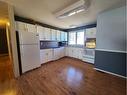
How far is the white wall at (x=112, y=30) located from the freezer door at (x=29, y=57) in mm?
2662

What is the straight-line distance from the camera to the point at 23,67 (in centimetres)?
266

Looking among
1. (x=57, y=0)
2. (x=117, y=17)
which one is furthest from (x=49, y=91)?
(x=117, y=17)

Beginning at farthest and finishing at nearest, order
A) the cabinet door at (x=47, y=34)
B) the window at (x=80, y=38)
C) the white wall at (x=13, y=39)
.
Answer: the window at (x=80, y=38), the cabinet door at (x=47, y=34), the white wall at (x=13, y=39)

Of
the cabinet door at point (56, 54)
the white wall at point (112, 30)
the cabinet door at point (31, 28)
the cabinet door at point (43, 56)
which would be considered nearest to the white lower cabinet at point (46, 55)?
the cabinet door at point (43, 56)

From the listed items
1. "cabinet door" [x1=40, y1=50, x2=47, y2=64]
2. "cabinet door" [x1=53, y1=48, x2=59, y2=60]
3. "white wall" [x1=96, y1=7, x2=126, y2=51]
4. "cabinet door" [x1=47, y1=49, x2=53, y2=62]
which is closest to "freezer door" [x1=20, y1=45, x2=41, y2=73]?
"cabinet door" [x1=40, y1=50, x2=47, y2=64]

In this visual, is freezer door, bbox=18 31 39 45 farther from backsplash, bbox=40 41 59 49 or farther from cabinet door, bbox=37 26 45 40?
backsplash, bbox=40 41 59 49

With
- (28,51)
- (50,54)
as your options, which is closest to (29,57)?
(28,51)

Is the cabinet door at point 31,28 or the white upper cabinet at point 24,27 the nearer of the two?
the white upper cabinet at point 24,27

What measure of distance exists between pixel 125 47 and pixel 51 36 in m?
3.56

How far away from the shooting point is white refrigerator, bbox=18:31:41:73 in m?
2.62

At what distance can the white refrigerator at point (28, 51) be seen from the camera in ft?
8.60

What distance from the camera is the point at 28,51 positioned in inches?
111

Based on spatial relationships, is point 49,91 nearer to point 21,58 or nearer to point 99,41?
point 21,58

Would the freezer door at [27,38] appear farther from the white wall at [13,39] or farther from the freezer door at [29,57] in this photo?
the white wall at [13,39]
